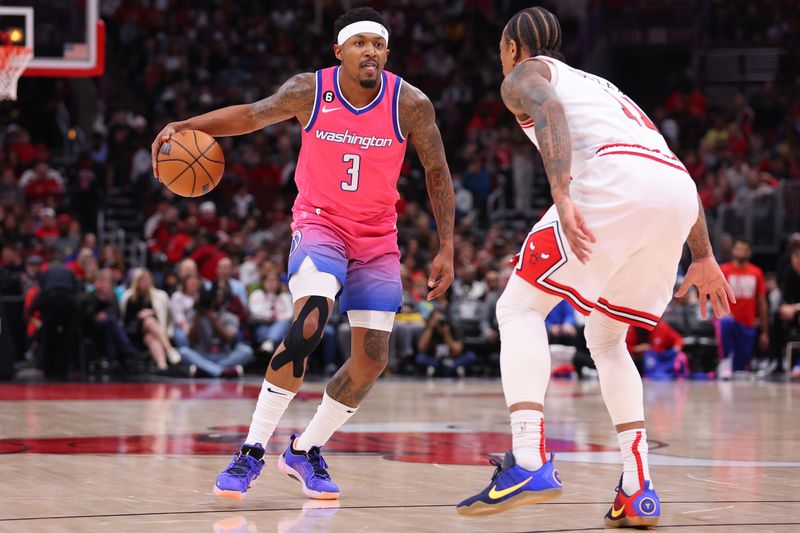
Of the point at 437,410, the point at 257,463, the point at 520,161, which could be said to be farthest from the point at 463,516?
the point at 520,161

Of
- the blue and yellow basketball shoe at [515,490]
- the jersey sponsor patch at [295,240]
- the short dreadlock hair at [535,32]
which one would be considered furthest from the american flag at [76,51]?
the blue and yellow basketball shoe at [515,490]

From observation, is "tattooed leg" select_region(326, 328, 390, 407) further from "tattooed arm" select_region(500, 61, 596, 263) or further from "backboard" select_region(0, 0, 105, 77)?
"backboard" select_region(0, 0, 105, 77)

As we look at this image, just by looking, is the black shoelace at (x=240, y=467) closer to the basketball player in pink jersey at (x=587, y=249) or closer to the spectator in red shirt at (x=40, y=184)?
the basketball player in pink jersey at (x=587, y=249)

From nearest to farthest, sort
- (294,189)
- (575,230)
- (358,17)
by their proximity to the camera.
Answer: (575,230) → (358,17) → (294,189)

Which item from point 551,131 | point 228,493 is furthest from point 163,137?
point 551,131

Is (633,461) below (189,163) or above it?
below

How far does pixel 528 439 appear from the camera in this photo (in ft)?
14.3

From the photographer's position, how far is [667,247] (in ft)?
14.8

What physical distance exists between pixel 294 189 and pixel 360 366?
1513 centimetres

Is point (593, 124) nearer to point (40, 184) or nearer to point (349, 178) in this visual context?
point (349, 178)

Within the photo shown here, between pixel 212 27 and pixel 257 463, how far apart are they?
20.4 metres

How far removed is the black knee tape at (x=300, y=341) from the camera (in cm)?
512

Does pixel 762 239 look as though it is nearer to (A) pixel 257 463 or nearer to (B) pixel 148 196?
(B) pixel 148 196

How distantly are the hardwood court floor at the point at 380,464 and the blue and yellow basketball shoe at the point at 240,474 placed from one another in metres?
0.05
